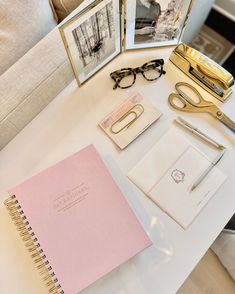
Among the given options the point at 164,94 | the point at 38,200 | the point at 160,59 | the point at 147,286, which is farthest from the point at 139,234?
the point at 160,59

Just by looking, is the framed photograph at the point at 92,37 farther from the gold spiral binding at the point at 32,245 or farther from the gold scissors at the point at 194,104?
the gold spiral binding at the point at 32,245

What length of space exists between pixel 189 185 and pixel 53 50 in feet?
1.49

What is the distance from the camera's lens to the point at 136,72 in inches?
28.3

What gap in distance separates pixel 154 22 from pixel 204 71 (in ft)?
0.57

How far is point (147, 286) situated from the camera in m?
0.56

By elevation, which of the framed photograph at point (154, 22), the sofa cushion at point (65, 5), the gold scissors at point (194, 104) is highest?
the sofa cushion at point (65, 5)

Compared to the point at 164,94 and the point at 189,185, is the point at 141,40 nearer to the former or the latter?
the point at 164,94

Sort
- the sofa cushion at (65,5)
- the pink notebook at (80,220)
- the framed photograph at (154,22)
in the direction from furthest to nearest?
the sofa cushion at (65,5), the framed photograph at (154,22), the pink notebook at (80,220)

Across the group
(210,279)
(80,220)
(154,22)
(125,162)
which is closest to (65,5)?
(154,22)

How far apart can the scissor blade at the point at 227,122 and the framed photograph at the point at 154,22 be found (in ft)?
0.84

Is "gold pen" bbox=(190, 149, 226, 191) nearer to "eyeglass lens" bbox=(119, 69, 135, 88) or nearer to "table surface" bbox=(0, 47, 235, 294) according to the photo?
→ "table surface" bbox=(0, 47, 235, 294)

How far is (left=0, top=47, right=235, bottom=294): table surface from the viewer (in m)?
0.56

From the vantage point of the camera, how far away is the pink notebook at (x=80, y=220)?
53 centimetres

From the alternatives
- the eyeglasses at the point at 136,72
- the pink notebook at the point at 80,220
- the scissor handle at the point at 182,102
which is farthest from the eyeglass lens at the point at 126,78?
the pink notebook at the point at 80,220
